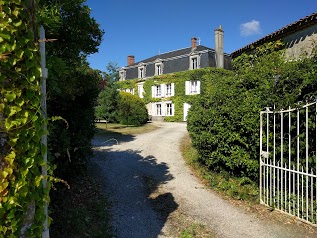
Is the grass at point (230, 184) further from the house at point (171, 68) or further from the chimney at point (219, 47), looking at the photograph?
the house at point (171, 68)

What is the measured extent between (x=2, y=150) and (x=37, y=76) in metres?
0.63

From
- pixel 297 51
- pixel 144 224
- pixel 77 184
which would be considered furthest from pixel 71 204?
pixel 297 51

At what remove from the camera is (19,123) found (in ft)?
6.49

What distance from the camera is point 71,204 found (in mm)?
5434

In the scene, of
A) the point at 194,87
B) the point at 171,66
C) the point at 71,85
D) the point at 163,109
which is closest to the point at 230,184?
the point at 71,85

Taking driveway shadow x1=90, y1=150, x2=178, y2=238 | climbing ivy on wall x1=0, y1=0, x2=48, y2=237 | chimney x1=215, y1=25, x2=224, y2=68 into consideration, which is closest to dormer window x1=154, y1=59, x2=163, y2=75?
chimney x1=215, y1=25, x2=224, y2=68

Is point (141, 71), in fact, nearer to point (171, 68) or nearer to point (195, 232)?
point (171, 68)

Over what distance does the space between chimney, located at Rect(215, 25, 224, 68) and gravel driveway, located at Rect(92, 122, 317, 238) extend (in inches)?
795

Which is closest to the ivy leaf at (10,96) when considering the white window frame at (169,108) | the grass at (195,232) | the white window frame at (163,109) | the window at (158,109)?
the grass at (195,232)

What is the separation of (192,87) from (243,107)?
80.8 ft

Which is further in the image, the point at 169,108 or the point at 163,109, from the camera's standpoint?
the point at 163,109

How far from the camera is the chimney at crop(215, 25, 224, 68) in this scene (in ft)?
87.9

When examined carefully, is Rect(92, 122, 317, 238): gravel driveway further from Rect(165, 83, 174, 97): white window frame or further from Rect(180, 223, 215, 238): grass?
Rect(165, 83, 174, 97): white window frame

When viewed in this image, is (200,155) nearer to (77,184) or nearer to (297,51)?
(77,184)
